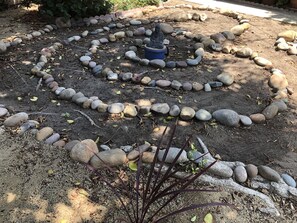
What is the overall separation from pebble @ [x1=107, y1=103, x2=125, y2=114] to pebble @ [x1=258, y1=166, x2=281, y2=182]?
143cm

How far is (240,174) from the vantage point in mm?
2557

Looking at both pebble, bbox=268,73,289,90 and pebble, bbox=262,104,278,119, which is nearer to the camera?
pebble, bbox=262,104,278,119

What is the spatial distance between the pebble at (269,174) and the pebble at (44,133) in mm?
1774

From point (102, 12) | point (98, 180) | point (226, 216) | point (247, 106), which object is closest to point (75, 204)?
point (98, 180)

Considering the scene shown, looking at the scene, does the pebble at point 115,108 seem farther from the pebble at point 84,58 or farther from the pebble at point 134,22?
the pebble at point 134,22

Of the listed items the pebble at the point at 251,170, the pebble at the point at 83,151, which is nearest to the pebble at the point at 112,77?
the pebble at the point at 83,151

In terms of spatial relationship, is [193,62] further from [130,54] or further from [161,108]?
[161,108]

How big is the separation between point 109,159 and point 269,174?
1235 millimetres

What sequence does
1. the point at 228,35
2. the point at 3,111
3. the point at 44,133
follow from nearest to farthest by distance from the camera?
1. the point at 44,133
2. the point at 3,111
3. the point at 228,35

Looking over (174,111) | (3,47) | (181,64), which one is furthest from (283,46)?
(3,47)

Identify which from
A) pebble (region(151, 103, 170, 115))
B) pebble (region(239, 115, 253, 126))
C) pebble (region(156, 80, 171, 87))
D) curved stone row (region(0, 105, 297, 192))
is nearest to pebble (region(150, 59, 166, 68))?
pebble (region(156, 80, 171, 87))

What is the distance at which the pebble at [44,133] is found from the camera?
2.86 metres

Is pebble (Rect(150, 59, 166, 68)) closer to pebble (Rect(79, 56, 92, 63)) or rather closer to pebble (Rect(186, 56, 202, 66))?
pebble (Rect(186, 56, 202, 66))

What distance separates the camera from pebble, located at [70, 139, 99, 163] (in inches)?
103
